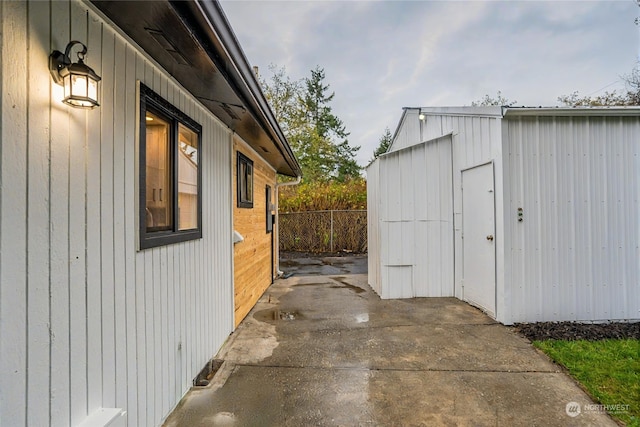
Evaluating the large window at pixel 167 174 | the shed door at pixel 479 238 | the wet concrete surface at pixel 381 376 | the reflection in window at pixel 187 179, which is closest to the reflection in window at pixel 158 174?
the large window at pixel 167 174

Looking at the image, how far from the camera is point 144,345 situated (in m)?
1.95

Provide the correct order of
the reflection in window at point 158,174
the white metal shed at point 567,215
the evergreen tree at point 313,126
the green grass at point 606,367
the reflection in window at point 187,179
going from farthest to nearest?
the evergreen tree at point 313,126
the white metal shed at point 567,215
the reflection in window at point 187,179
the green grass at point 606,367
the reflection in window at point 158,174

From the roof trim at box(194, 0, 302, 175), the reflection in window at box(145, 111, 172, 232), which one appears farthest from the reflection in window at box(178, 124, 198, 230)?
the roof trim at box(194, 0, 302, 175)

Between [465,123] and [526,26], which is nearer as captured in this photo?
[465,123]

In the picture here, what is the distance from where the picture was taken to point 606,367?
2.80m

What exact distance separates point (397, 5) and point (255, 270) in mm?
6713

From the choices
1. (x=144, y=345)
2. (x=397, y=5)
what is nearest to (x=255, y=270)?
(x=144, y=345)

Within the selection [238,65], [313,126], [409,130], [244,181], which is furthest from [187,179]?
[313,126]

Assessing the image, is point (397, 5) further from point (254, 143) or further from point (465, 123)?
point (254, 143)

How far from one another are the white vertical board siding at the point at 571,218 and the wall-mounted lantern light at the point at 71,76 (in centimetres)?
433

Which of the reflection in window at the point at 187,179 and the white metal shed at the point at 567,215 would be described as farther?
the white metal shed at the point at 567,215

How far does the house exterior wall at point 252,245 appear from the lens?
164 inches

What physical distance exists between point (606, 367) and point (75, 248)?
4155mm

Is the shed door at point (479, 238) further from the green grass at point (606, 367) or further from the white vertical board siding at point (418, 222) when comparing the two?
the green grass at point (606, 367)
